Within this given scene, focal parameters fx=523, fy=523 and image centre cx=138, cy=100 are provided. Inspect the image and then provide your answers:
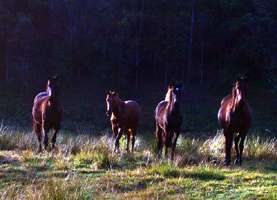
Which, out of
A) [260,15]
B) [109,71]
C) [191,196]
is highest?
[260,15]

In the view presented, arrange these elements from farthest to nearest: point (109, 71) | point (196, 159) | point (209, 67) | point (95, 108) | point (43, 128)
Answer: point (209, 67)
point (109, 71)
point (95, 108)
point (43, 128)
point (196, 159)

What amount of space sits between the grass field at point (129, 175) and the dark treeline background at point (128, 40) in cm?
3021

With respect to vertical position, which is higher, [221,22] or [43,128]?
[221,22]

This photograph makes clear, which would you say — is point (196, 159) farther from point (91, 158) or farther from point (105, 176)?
point (105, 176)

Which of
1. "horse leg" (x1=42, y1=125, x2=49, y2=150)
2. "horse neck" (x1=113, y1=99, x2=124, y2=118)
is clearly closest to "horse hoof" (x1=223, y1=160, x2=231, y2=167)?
"horse neck" (x1=113, y1=99, x2=124, y2=118)

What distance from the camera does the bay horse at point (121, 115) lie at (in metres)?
13.8

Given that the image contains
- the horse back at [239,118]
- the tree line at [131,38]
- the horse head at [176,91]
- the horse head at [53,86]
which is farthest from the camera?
the tree line at [131,38]

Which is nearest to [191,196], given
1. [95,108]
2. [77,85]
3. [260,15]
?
[95,108]

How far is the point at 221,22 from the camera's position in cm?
4566

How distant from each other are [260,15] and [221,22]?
17.3 ft

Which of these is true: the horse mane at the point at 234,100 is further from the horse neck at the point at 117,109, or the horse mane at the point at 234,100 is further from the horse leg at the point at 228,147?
the horse neck at the point at 117,109

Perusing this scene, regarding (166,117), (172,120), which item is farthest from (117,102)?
(172,120)

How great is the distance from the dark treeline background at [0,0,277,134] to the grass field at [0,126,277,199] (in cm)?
3021

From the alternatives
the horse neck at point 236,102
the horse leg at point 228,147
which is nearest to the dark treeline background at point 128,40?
the horse leg at point 228,147
